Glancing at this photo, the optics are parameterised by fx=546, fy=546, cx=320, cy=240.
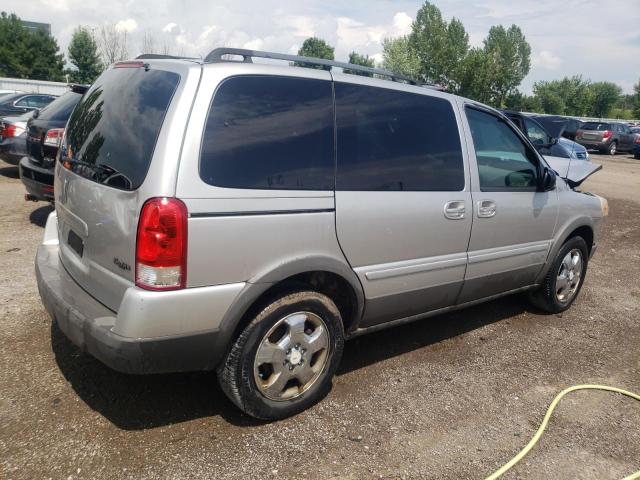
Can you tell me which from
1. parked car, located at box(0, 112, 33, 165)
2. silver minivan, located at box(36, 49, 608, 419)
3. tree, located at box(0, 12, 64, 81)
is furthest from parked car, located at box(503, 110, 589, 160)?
tree, located at box(0, 12, 64, 81)

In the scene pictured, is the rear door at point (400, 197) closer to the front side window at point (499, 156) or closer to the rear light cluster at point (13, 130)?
the front side window at point (499, 156)

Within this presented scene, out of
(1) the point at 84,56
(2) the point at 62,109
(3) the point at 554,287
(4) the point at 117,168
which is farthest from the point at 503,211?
(1) the point at 84,56

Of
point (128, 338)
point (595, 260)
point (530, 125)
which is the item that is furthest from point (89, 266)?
point (530, 125)

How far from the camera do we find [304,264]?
9.37ft

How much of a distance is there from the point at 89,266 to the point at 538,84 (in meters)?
86.9

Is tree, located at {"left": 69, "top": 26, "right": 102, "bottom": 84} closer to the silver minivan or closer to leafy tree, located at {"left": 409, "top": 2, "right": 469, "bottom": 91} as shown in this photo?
leafy tree, located at {"left": 409, "top": 2, "right": 469, "bottom": 91}

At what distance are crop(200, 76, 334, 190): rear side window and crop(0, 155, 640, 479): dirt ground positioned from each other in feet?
4.40

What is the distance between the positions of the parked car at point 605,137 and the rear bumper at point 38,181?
26.1 meters

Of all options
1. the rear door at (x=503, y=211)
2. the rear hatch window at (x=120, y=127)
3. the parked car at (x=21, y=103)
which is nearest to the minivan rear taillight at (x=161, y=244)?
the rear hatch window at (x=120, y=127)

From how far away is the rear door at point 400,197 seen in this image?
3.12 m

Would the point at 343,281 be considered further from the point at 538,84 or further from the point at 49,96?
the point at 538,84

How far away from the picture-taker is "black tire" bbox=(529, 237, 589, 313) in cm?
473

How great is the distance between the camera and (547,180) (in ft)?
14.3

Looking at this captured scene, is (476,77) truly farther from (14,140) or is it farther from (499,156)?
(499,156)
